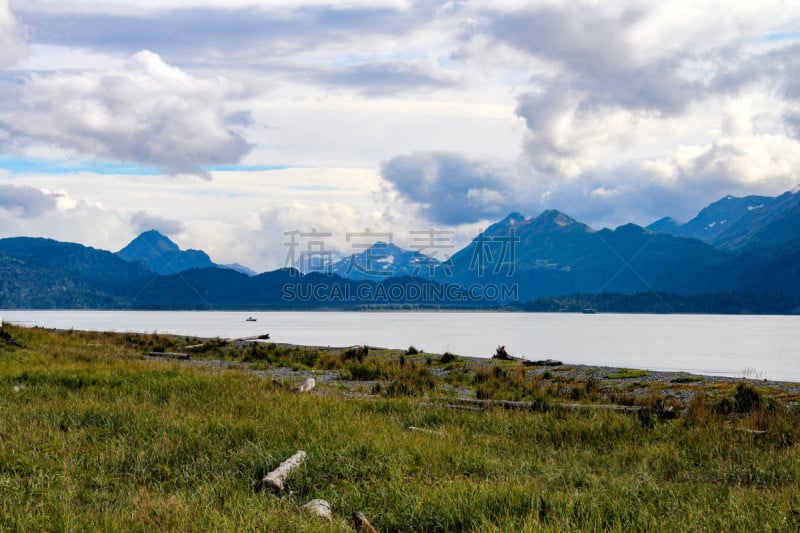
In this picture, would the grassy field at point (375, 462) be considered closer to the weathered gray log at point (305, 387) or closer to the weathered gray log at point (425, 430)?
the weathered gray log at point (425, 430)

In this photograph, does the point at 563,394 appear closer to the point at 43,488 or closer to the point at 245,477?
the point at 245,477

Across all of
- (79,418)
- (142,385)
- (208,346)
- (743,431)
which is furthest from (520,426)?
(208,346)

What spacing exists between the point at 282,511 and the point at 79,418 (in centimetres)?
862

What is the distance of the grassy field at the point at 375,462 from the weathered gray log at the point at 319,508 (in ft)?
0.44

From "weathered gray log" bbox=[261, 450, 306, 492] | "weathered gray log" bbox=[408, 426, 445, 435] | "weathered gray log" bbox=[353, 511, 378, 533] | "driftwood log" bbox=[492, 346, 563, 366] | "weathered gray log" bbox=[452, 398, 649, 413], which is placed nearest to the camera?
"weathered gray log" bbox=[353, 511, 378, 533]

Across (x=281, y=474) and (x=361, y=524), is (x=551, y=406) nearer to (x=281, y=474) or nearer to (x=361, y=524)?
(x=281, y=474)

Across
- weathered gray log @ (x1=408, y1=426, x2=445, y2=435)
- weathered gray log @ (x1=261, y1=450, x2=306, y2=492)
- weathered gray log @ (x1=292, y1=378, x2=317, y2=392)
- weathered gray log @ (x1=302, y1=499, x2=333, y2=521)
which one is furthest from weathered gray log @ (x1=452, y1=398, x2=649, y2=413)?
weathered gray log @ (x1=302, y1=499, x2=333, y2=521)

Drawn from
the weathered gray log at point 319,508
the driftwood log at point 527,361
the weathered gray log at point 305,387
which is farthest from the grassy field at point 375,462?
the driftwood log at point 527,361

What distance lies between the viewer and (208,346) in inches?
2052

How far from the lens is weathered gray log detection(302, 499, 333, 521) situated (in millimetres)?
8791

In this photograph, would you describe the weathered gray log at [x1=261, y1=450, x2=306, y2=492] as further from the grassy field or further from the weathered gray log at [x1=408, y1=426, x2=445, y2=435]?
the weathered gray log at [x1=408, y1=426, x2=445, y2=435]

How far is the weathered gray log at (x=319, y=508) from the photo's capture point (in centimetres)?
879

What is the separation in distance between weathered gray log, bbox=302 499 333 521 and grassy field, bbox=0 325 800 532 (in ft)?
0.44

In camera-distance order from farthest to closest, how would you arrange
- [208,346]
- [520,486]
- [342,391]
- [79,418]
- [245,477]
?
[208,346], [342,391], [79,418], [245,477], [520,486]
